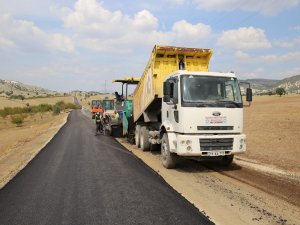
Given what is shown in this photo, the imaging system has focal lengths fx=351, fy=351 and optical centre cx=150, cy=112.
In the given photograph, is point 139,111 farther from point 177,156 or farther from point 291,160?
point 291,160

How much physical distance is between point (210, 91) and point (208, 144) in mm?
1509

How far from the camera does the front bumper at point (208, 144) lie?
9.59m

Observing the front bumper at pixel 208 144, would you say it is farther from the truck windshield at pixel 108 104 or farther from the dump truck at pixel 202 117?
the truck windshield at pixel 108 104

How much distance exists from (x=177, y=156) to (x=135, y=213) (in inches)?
174

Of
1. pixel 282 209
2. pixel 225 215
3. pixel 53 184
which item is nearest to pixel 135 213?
pixel 225 215

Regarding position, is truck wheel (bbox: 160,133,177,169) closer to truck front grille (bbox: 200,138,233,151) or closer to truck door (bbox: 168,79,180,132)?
truck door (bbox: 168,79,180,132)

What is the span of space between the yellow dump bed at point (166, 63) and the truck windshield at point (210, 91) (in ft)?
8.01

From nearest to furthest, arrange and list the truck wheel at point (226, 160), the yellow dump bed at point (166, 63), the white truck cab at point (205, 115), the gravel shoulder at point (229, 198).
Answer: the gravel shoulder at point (229, 198), the white truck cab at point (205, 115), the truck wheel at point (226, 160), the yellow dump bed at point (166, 63)

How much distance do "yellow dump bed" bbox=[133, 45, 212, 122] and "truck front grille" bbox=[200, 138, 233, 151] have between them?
124 inches

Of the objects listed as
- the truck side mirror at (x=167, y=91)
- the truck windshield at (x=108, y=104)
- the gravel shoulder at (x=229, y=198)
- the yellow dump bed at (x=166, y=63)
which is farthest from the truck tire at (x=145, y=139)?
the truck windshield at (x=108, y=104)

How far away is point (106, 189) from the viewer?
8.04m

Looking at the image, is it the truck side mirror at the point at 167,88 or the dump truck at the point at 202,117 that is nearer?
the dump truck at the point at 202,117

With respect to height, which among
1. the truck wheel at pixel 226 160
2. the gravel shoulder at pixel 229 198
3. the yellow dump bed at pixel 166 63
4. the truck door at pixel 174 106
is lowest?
the gravel shoulder at pixel 229 198

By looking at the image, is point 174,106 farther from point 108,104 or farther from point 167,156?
point 108,104
